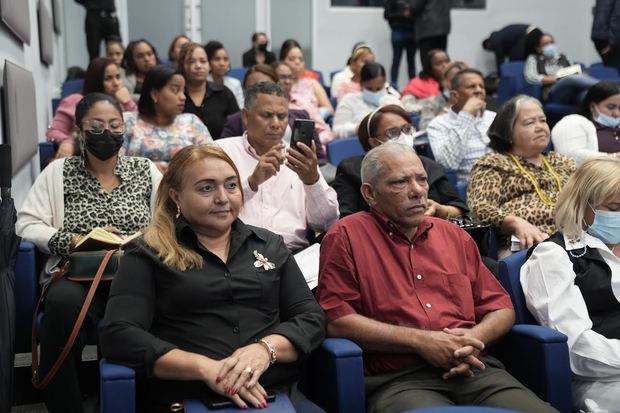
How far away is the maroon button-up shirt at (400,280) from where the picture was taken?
2455mm

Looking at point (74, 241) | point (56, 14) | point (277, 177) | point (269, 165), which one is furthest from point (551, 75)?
point (74, 241)

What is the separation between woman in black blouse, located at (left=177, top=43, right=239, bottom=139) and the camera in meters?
5.31

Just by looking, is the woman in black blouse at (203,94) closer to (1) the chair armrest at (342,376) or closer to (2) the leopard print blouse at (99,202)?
(2) the leopard print blouse at (99,202)

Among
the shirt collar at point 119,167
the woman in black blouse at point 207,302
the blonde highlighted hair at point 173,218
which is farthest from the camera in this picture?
the shirt collar at point 119,167

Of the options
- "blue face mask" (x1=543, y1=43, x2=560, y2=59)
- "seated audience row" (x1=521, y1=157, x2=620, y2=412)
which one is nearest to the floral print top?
"seated audience row" (x1=521, y1=157, x2=620, y2=412)

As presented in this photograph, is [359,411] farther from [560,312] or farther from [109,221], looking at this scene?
[109,221]

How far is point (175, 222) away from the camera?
2402 mm

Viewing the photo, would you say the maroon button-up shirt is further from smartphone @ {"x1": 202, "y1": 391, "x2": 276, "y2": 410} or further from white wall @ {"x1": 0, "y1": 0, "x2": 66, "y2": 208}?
white wall @ {"x1": 0, "y1": 0, "x2": 66, "y2": 208}

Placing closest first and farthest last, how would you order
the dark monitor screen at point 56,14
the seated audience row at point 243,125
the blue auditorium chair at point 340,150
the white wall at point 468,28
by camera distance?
the seated audience row at point 243,125, the blue auditorium chair at point 340,150, the dark monitor screen at point 56,14, the white wall at point 468,28

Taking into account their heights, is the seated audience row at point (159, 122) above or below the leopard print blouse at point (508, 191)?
above

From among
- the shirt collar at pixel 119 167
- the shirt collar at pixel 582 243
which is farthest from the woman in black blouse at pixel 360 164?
the shirt collar at pixel 119 167

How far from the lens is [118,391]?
2.04 metres

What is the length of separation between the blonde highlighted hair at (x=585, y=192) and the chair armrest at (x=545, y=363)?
1.30ft

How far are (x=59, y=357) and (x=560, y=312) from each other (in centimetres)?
168
